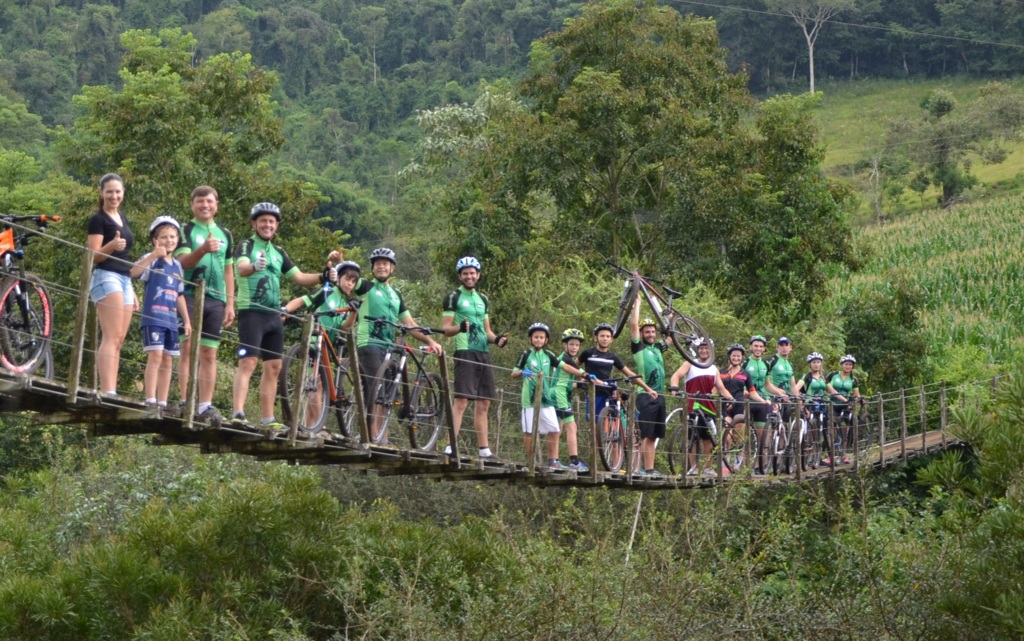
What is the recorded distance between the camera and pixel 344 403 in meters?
7.93

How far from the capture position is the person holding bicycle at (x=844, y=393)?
1371 centimetres

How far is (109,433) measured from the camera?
7.21m

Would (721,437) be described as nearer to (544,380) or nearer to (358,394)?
(544,380)

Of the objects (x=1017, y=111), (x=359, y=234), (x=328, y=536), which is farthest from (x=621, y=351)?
(x=1017, y=111)

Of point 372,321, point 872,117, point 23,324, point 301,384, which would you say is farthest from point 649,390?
point 872,117

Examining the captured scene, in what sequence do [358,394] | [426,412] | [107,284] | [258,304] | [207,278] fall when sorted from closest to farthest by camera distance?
[107,284] < [207,278] < [258,304] < [358,394] < [426,412]

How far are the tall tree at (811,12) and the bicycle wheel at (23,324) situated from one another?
60166mm

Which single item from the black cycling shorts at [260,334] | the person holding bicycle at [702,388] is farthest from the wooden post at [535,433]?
the black cycling shorts at [260,334]

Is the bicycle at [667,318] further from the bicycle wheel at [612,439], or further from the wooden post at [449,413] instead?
the wooden post at [449,413]

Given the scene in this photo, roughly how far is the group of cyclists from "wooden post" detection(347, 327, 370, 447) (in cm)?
11

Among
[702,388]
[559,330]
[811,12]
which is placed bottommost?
[702,388]

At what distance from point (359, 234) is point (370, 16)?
89.1ft

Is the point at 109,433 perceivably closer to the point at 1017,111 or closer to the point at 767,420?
the point at 767,420

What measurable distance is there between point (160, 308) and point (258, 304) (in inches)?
24.2
